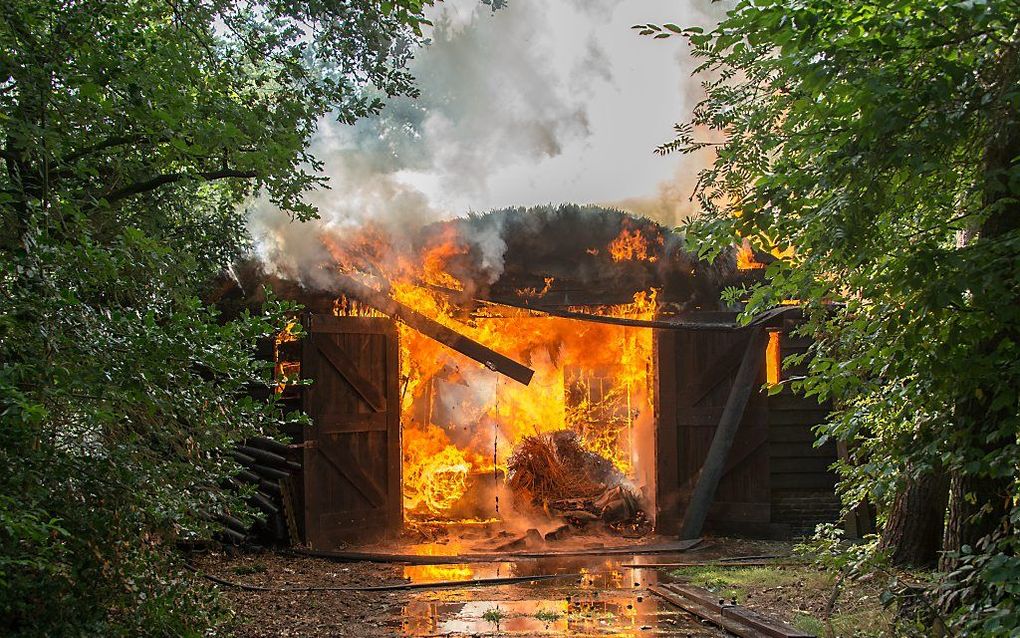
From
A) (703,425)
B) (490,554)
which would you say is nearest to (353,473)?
(490,554)

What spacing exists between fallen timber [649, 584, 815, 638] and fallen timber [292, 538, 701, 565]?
267cm

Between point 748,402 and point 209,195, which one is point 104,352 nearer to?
point 209,195

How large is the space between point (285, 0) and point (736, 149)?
14.1ft

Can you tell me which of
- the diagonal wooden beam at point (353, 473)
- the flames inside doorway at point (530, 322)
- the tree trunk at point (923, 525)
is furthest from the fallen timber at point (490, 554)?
the tree trunk at point (923, 525)

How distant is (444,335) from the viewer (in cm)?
1408

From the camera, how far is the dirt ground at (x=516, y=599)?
26.8 feet

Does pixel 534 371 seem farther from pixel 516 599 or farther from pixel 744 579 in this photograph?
pixel 744 579

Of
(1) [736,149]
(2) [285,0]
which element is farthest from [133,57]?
(1) [736,149]

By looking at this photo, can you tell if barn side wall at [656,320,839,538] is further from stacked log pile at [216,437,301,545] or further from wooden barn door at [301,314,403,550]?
stacked log pile at [216,437,301,545]

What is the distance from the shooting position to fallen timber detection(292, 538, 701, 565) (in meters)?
12.2

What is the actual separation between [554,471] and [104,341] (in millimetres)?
12519

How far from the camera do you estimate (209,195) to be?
487 inches

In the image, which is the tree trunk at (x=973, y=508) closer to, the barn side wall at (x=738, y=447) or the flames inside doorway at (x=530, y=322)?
the flames inside doorway at (x=530, y=322)

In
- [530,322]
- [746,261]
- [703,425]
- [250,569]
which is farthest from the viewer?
[530,322]
